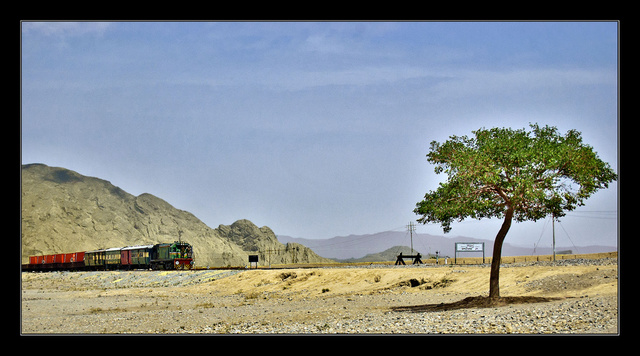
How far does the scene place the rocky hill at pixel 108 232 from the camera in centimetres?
15975

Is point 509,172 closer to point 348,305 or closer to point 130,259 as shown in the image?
point 348,305

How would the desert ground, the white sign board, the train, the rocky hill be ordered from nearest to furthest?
the desert ground < the white sign board < the train < the rocky hill

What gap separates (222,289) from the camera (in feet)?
186

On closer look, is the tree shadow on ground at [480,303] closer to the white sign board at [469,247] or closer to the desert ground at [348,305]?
the desert ground at [348,305]

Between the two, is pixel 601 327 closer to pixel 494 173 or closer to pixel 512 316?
pixel 512 316

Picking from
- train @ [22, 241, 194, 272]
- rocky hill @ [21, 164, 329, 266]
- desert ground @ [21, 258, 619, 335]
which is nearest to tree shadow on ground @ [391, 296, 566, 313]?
desert ground @ [21, 258, 619, 335]

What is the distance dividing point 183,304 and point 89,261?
203 feet

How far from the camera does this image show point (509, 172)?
28938mm

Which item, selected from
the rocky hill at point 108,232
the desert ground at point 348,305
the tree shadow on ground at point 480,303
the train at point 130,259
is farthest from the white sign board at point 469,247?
the rocky hill at point 108,232

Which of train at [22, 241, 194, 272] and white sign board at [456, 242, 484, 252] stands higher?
white sign board at [456, 242, 484, 252]

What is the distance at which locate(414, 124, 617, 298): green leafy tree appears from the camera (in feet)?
93.4

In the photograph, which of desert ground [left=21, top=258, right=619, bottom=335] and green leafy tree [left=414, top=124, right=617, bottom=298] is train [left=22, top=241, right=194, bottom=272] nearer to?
desert ground [left=21, top=258, right=619, bottom=335]

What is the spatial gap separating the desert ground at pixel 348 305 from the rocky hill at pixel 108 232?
316 feet

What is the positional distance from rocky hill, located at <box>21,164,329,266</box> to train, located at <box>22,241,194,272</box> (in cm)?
5285
